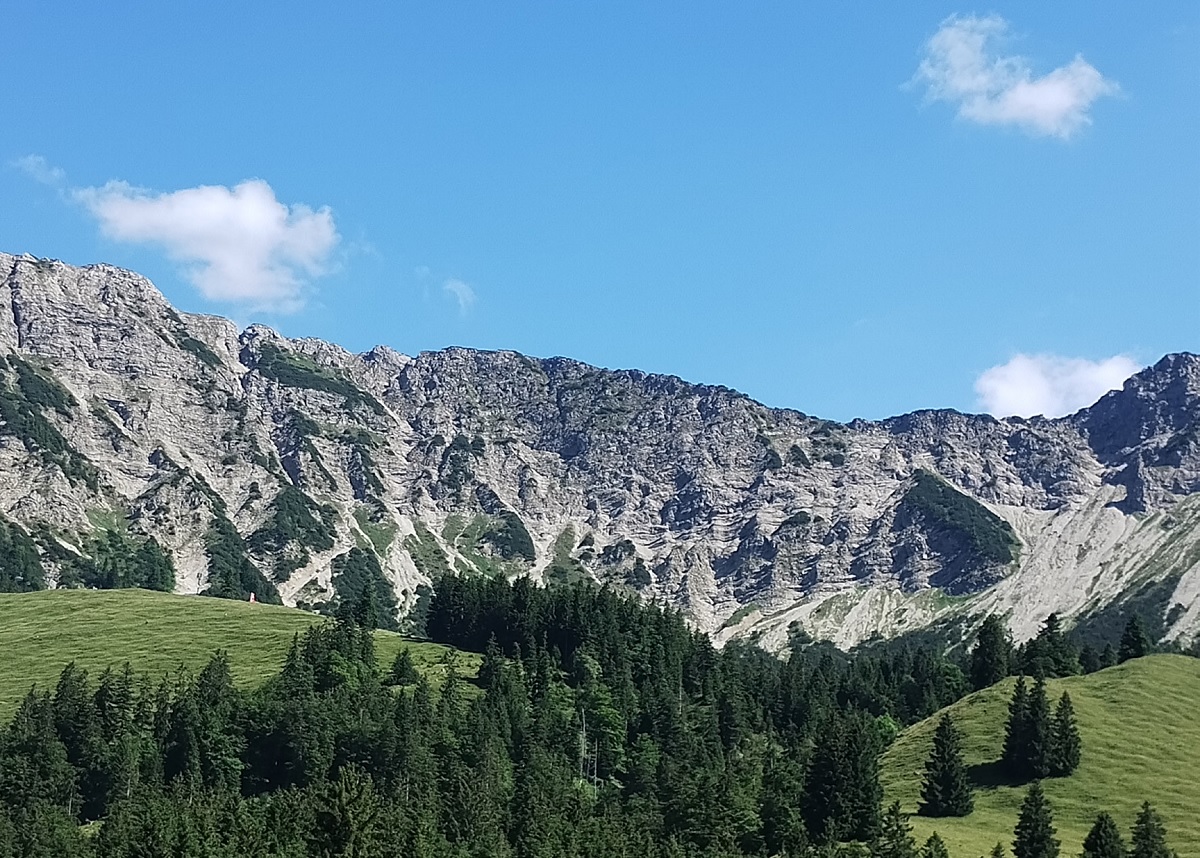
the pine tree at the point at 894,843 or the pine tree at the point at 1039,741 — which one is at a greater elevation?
the pine tree at the point at 1039,741

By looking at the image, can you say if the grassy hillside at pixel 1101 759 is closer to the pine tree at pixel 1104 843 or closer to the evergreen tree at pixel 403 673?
the pine tree at pixel 1104 843

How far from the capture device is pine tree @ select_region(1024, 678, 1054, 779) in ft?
489

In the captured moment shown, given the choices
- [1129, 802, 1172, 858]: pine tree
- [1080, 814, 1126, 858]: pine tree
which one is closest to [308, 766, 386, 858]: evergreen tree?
[1080, 814, 1126, 858]: pine tree

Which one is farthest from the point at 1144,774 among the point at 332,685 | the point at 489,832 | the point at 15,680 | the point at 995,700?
the point at 15,680

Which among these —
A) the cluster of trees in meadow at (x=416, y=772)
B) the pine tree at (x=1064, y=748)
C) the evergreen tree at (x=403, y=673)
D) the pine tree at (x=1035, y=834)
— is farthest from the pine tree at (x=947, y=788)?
the evergreen tree at (x=403, y=673)

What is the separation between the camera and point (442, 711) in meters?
174

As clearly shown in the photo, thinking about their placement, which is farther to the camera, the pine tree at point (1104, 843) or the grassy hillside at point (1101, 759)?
the grassy hillside at point (1101, 759)

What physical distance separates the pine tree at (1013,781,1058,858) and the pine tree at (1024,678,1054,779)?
33.8m

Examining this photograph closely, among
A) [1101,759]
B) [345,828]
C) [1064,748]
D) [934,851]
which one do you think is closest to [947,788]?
[1064,748]

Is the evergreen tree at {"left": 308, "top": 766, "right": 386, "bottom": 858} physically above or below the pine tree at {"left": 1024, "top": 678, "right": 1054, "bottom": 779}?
below

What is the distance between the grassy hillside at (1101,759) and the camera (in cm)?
13225

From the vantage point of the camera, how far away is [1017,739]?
153m

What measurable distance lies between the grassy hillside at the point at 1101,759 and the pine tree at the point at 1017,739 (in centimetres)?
292

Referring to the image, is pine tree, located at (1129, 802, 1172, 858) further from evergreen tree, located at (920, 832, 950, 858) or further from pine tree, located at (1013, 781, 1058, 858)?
evergreen tree, located at (920, 832, 950, 858)
